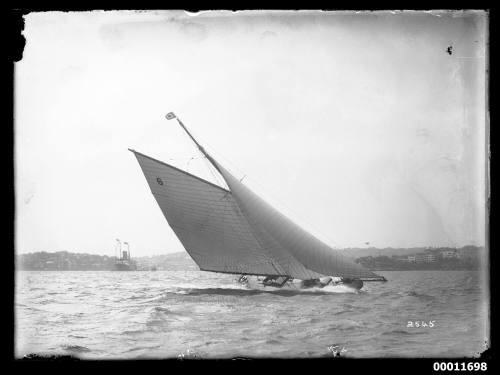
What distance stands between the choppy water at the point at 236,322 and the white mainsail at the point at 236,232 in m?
1.16

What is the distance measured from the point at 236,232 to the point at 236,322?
275 cm

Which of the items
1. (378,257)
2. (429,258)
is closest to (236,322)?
(378,257)

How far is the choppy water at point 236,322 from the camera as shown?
7789 millimetres

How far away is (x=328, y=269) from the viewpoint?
33.4 ft

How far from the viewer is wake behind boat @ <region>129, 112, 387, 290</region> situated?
9.29 metres

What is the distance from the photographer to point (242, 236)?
1071 centimetres

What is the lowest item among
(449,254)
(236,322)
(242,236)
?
(236,322)

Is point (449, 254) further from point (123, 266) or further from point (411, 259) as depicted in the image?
point (123, 266)

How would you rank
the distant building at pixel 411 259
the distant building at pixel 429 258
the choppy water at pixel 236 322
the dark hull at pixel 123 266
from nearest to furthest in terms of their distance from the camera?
the choppy water at pixel 236 322, the dark hull at pixel 123 266, the distant building at pixel 429 258, the distant building at pixel 411 259
